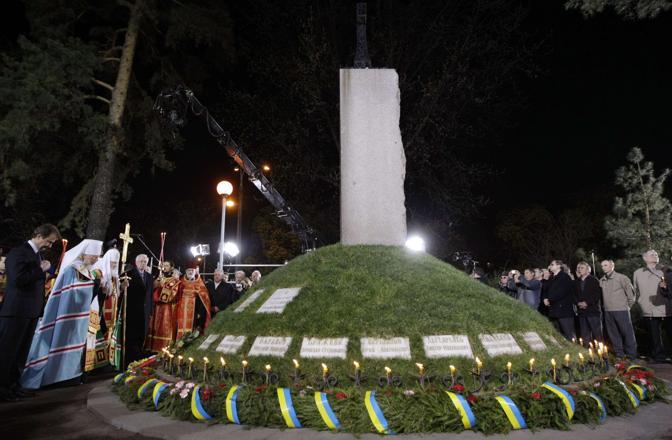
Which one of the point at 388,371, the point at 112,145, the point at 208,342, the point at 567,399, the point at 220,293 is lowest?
the point at 567,399

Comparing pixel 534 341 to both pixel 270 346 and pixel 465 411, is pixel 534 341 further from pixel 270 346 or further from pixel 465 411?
pixel 270 346

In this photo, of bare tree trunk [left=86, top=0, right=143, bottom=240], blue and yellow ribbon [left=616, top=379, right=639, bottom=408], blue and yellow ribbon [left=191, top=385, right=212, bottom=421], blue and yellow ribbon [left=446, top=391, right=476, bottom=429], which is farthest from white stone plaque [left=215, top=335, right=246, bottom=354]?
bare tree trunk [left=86, top=0, right=143, bottom=240]

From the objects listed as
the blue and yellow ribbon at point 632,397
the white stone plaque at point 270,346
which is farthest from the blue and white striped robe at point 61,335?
the blue and yellow ribbon at point 632,397

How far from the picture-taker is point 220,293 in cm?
1117

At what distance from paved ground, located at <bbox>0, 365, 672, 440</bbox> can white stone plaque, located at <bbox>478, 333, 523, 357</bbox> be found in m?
1.20

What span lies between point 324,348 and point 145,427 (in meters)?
2.09

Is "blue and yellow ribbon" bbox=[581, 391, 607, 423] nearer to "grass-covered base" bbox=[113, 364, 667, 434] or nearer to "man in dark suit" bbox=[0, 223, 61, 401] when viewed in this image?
"grass-covered base" bbox=[113, 364, 667, 434]

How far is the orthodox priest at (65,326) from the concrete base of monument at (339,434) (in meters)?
A: 2.89

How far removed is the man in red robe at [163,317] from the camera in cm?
1014

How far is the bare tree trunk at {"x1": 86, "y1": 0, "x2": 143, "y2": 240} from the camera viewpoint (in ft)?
53.8

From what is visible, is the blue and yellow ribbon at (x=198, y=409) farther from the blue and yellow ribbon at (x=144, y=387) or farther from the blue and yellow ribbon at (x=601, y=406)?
the blue and yellow ribbon at (x=601, y=406)

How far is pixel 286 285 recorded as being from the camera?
283 inches

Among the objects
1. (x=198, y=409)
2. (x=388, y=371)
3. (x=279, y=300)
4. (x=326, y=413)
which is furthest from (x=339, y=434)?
(x=279, y=300)

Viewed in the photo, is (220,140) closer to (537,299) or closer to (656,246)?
(537,299)
